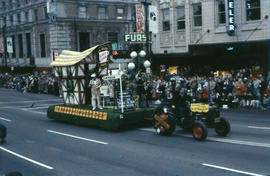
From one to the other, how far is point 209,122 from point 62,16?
37.4 m

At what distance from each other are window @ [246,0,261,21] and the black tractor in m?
15.9

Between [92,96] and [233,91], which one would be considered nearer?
[92,96]

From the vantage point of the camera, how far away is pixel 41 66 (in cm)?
5122

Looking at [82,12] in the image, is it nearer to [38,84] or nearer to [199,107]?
[38,84]

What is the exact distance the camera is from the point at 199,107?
1304 cm

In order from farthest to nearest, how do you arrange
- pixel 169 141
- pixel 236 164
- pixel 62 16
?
1. pixel 62 16
2. pixel 169 141
3. pixel 236 164

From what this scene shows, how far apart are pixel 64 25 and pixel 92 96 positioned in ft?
106

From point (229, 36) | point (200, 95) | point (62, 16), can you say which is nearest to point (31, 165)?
point (200, 95)

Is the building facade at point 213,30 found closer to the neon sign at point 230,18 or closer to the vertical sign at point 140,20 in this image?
the neon sign at point 230,18

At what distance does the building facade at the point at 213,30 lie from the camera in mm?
26500

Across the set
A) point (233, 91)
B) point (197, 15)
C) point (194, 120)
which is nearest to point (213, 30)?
point (197, 15)

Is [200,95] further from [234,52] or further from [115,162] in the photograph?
[115,162]

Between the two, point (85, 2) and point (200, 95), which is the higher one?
point (85, 2)

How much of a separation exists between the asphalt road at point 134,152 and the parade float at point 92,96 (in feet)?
1.75
